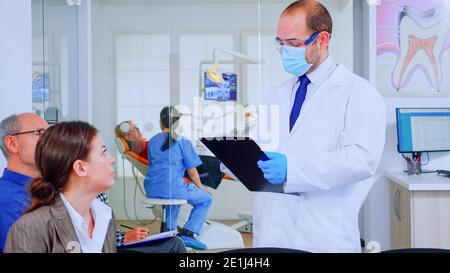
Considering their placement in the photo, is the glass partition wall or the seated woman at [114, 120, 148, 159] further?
the seated woman at [114, 120, 148, 159]

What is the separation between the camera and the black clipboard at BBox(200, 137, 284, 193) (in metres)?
1.07

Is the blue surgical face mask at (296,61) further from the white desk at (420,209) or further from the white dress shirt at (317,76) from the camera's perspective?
the white desk at (420,209)

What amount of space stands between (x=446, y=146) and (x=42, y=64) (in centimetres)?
164

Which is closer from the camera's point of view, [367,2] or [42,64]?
[42,64]

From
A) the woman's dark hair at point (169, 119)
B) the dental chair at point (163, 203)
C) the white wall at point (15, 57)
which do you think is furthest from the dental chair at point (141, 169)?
the white wall at point (15, 57)

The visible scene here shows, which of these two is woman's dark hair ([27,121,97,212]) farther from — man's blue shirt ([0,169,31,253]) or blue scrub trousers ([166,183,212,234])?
blue scrub trousers ([166,183,212,234])

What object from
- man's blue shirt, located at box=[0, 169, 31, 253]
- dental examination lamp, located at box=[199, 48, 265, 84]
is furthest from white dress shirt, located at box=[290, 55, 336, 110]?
dental examination lamp, located at box=[199, 48, 265, 84]

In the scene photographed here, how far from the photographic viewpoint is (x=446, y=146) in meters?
2.17

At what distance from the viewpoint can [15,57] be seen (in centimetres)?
156

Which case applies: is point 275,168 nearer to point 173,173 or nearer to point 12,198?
point 12,198

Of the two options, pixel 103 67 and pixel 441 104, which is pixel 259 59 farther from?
pixel 441 104

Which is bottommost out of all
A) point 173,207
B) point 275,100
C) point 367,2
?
point 173,207

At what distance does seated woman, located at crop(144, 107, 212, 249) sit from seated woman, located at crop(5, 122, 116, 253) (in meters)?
1.73

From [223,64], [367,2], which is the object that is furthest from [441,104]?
[223,64]
